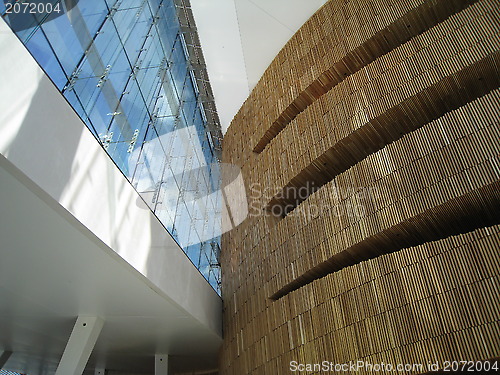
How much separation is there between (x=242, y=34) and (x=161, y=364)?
39.1 ft

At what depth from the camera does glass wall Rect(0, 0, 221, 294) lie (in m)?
7.51

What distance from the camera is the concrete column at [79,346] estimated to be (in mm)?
10148

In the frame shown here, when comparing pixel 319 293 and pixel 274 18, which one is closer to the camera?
pixel 319 293

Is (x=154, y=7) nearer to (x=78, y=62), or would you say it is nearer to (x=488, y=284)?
(x=78, y=62)

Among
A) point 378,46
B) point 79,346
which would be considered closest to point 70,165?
point 79,346

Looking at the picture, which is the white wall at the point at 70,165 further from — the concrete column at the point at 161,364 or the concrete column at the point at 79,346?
the concrete column at the point at 161,364

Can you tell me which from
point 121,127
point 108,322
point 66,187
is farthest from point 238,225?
point 66,187

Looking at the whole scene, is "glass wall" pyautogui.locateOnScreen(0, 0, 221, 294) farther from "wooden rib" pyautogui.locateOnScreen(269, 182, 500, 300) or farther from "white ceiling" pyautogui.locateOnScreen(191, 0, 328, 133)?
"wooden rib" pyautogui.locateOnScreen(269, 182, 500, 300)

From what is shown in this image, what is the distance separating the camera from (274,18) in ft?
51.8

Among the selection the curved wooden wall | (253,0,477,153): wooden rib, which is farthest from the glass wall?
(253,0,477,153): wooden rib

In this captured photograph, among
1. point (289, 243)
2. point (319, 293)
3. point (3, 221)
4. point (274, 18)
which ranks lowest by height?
point (319, 293)

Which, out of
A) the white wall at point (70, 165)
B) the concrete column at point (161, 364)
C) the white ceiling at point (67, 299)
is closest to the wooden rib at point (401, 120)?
the white wall at point (70, 165)

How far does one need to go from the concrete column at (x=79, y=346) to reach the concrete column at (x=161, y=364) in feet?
13.3

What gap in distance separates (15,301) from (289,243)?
254 inches
